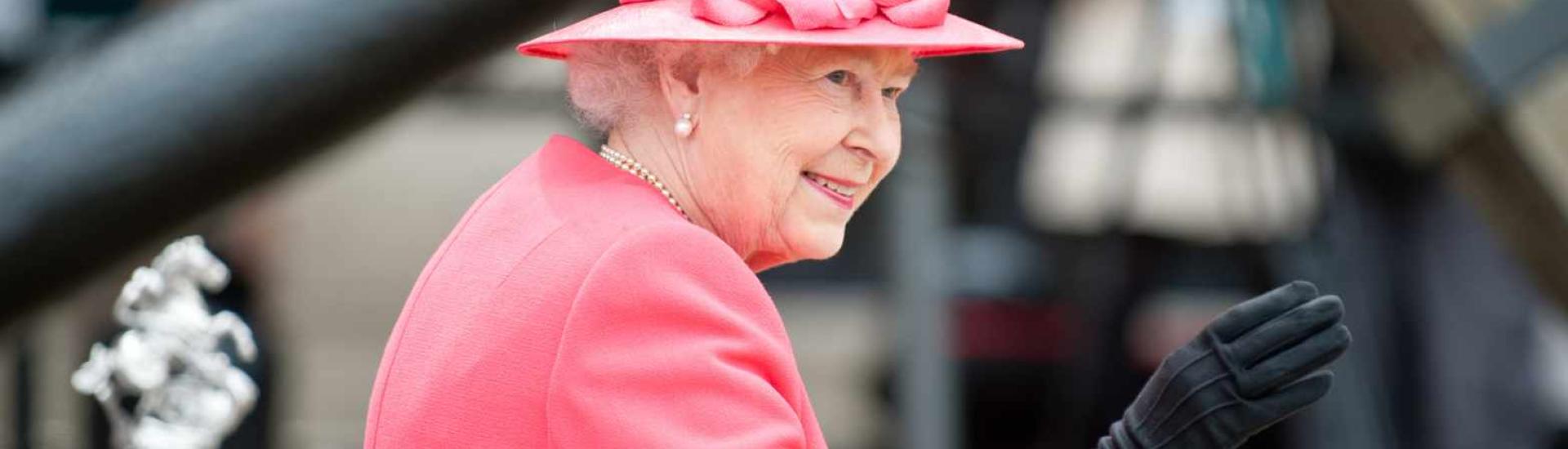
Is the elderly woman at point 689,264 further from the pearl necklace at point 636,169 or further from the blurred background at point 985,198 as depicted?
the blurred background at point 985,198

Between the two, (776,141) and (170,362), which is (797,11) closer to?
(776,141)

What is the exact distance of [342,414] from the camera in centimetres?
576

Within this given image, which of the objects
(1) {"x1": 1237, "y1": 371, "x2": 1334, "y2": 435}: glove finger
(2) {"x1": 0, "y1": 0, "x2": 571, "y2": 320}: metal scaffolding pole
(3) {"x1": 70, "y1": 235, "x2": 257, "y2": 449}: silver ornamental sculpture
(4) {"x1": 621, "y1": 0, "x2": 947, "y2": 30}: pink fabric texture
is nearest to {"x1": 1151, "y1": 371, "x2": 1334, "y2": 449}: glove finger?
(1) {"x1": 1237, "y1": 371, "x2": 1334, "y2": 435}: glove finger

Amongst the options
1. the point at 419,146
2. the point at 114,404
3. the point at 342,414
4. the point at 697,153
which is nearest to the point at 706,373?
the point at 697,153

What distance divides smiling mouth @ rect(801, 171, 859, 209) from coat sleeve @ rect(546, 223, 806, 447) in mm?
183

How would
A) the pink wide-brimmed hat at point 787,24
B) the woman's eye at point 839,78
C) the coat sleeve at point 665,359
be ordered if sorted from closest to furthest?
the coat sleeve at point 665,359, the pink wide-brimmed hat at point 787,24, the woman's eye at point 839,78

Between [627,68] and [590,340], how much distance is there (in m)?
0.30

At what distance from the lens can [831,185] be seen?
1751 millimetres

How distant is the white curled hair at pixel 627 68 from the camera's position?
1682 mm

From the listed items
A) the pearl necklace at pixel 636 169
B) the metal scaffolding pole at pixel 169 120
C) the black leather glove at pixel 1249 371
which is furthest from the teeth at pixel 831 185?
the metal scaffolding pole at pixel 169 120

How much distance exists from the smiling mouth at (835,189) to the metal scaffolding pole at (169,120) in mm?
838

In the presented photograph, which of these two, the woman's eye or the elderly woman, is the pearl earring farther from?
Result: the woman's eye

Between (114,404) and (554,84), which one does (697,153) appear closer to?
(114,404)

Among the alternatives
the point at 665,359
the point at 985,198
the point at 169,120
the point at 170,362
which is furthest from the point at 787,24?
the point at 985,198
